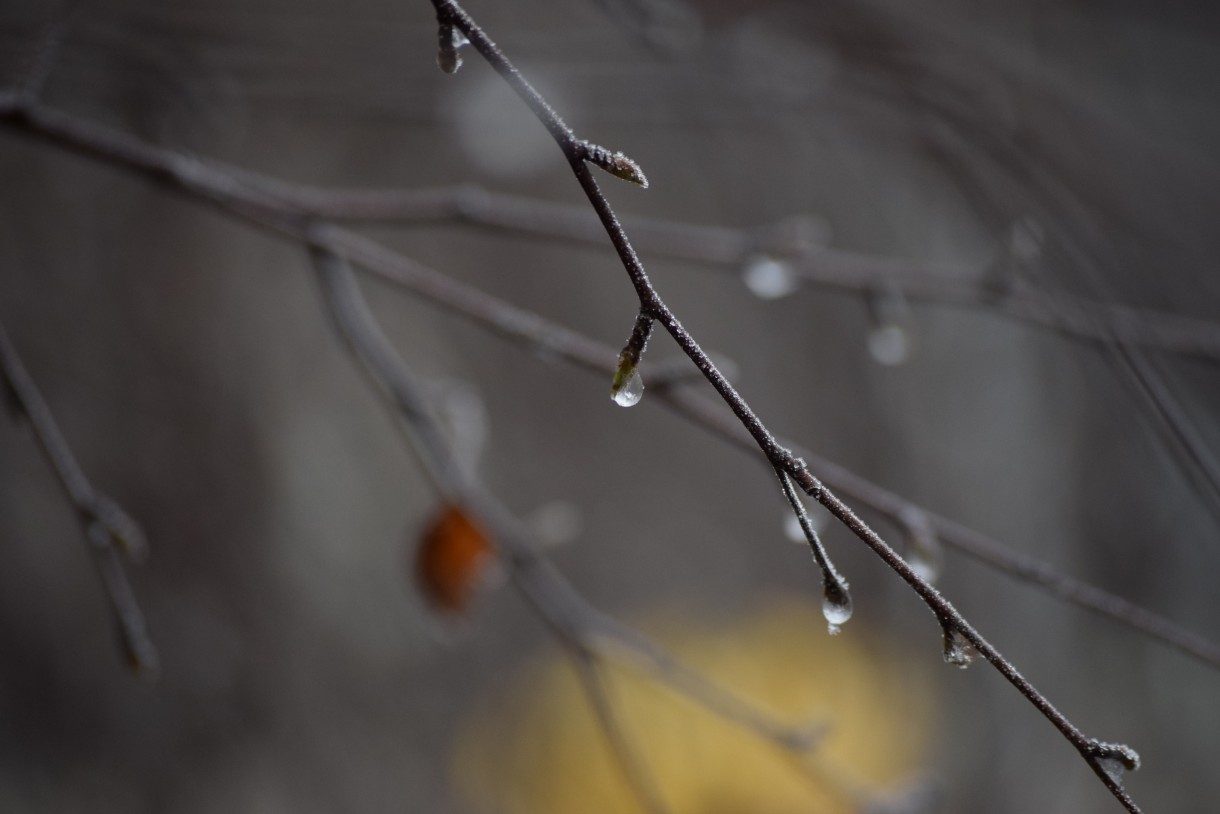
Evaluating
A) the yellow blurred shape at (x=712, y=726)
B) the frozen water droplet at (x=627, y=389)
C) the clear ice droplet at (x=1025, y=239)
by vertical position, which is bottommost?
the yellow blurred shape at (x=712, y=726)

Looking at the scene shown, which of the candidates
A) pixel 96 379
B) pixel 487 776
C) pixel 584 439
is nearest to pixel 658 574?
pixel 584 439

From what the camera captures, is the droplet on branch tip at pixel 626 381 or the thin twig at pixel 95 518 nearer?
the droplet on branch tip at pixel 626 381

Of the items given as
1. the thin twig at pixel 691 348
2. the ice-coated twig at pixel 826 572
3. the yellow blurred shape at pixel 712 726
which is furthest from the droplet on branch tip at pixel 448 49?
the yellow blurred shape at pixel 712 726

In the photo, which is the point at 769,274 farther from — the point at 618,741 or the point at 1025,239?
the point at 618,741

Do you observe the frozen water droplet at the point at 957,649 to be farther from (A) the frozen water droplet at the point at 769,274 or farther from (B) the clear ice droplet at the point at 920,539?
(A) the frozen water droplet at the point at 769,274

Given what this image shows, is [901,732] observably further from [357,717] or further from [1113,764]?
[1113,764]

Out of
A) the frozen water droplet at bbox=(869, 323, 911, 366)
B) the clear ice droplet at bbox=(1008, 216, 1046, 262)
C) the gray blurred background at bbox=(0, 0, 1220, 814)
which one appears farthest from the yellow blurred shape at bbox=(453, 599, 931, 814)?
the clear ice droplet at bbox=(1008, 216, 1046, 262)

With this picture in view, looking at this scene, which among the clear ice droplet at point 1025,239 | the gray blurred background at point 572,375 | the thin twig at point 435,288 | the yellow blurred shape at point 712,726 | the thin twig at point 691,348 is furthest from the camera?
the yellow blurred shape at point 712,726
